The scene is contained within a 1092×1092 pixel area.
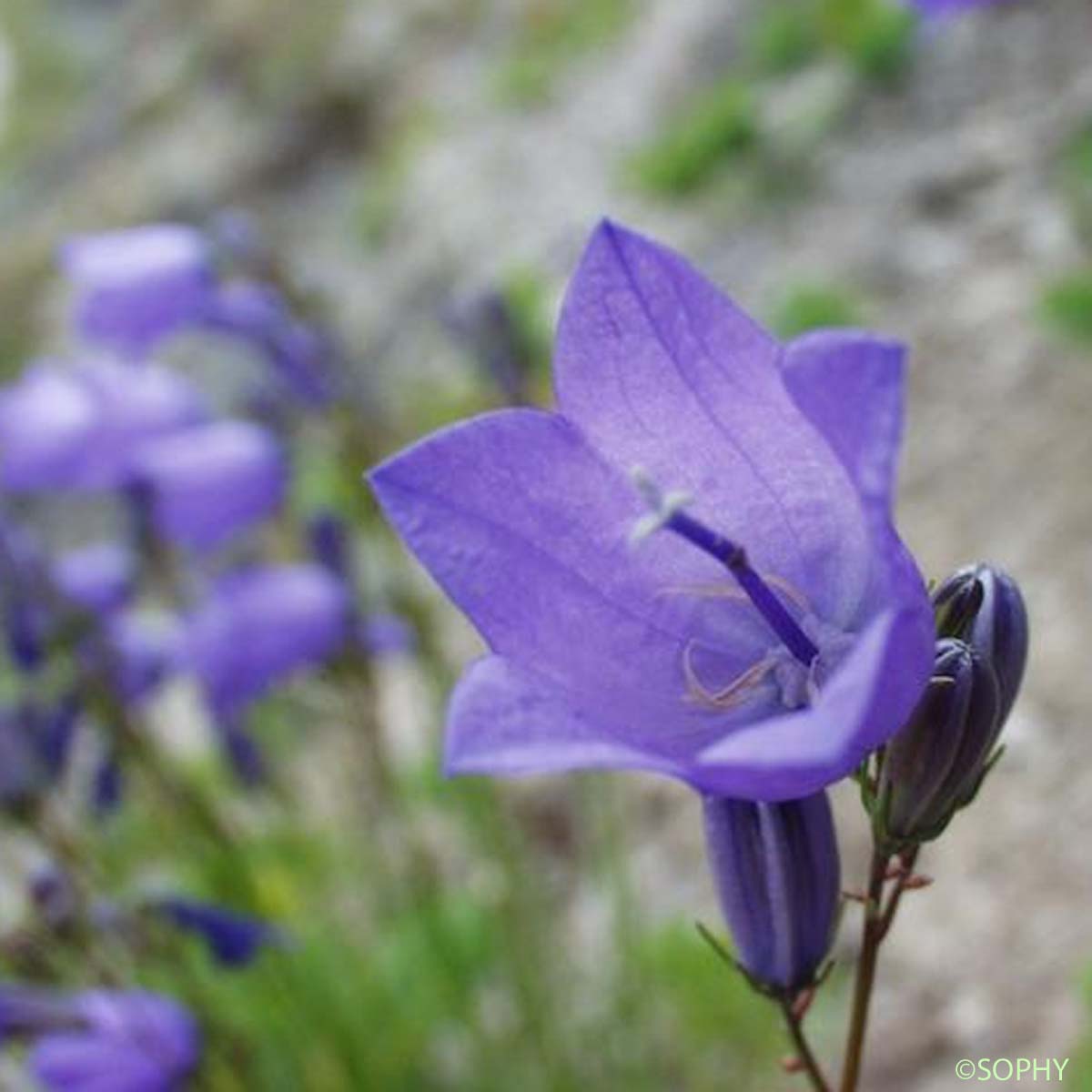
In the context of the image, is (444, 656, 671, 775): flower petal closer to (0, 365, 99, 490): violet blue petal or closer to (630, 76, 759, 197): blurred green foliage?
(0, 365, 99, 490): violet blue petal

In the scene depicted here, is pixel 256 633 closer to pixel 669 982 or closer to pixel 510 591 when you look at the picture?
pixel 669 982

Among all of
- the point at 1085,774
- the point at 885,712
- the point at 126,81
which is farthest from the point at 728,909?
the point at 126,81

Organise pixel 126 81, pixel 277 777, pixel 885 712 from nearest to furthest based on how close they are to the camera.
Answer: pixel 885 712 → pixel 277 777 → pixel 126 81

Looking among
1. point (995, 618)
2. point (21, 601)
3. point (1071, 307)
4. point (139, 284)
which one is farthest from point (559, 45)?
point (995, 618)

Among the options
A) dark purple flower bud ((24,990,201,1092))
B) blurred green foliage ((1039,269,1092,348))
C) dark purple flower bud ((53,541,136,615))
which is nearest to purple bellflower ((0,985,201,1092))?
dark purple flower bud ((24,990,201,1092))

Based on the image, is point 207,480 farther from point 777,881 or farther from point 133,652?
point 777,881
